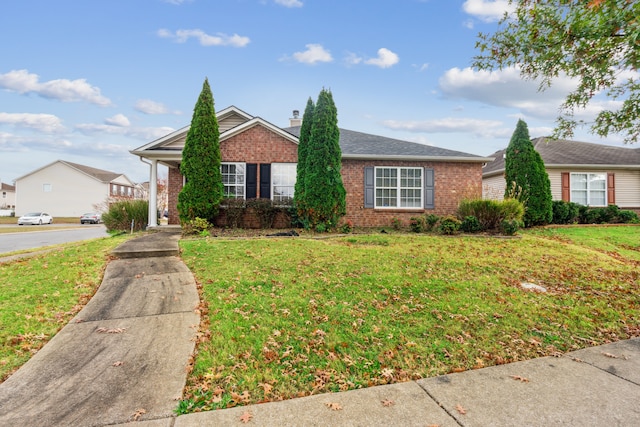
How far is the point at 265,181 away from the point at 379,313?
9734 mm

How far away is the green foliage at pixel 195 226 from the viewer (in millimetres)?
11258

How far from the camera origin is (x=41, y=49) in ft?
39.1

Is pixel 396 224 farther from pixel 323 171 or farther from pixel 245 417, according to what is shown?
Answer: pixel 245 417

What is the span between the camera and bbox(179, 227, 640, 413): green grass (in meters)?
3.07

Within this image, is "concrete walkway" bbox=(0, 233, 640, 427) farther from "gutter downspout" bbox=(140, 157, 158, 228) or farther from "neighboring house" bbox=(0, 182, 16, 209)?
"neighboring house" bbox=(0, 182, 16, 209)

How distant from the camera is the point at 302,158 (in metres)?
12.4

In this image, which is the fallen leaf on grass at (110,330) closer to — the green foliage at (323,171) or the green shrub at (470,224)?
the green foliage at (323,171)

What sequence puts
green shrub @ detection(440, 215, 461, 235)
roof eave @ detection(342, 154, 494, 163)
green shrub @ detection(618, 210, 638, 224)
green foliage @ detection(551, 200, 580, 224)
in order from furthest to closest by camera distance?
green shrub @ detection(618, 210, 638, 224) < green foliage @ detection(551, 200, 580, 224) < roof eave @ detection(342, 154, 494, 163) < green shrub @ detection(440, 215, 461, 235)

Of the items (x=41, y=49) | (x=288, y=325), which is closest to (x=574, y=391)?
(x=288, y=325)

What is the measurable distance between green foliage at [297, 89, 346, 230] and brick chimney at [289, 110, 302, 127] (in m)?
8.54

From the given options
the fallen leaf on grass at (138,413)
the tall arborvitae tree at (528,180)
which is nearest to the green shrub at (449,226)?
the tall arborvitae tree at (528,180)

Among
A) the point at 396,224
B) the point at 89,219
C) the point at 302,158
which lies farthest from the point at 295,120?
the point at 89,219

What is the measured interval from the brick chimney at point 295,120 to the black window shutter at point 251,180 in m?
7.58

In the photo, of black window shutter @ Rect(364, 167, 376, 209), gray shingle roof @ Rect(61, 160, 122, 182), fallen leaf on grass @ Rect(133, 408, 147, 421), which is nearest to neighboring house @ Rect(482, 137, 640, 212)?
black window shutter @ Rect(364, 167, 376, 209)
